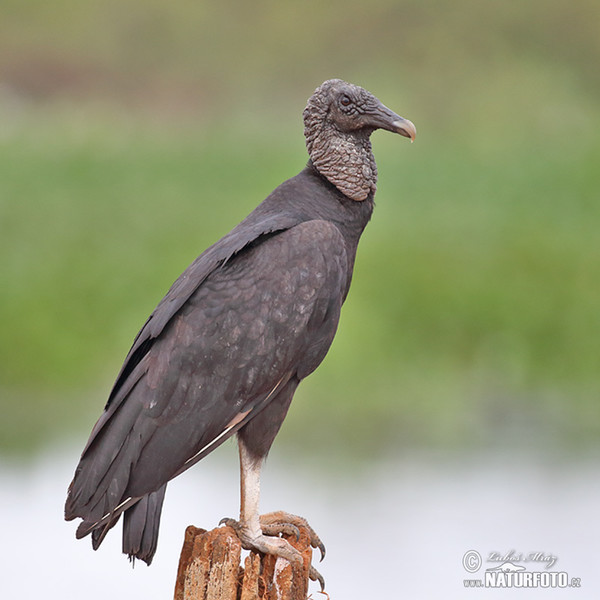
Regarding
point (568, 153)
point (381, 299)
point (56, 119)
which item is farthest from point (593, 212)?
point (56, 119)

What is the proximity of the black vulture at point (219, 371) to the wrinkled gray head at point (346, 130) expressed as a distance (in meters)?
0.09

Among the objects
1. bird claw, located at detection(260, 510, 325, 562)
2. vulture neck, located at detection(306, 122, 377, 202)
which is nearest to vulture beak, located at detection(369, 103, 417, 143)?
vulture neck, located at detection(306, 122, 377, 202)

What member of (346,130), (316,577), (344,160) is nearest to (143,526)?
(316,577)

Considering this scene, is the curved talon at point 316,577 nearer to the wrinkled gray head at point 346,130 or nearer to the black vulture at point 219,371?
the black vulture at point 219,371

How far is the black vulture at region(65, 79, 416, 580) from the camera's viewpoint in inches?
127

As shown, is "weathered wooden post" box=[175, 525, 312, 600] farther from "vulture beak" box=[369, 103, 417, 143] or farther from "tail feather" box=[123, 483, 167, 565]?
"vulture beak" box=[369, 103, 417, 143]

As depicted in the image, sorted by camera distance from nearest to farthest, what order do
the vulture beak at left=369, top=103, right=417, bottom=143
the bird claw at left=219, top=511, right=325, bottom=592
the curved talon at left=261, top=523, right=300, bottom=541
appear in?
the bird claw at left=219, top=511, right=325, bottom=592, the vulture beak at left=369, top=103, right=417, bottom=143, the curved talon at left=261, top=523, right=300, bottom=541

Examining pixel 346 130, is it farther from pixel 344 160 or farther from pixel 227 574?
pixel 227 574

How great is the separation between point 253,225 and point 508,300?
522cm

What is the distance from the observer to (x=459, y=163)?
→ 961 centimetres

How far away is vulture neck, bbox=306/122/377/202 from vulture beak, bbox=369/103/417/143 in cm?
10

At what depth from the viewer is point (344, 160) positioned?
3.54 metres

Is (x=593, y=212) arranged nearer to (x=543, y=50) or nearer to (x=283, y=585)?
(x=543, y=50)

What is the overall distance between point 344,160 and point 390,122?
0.65ft
